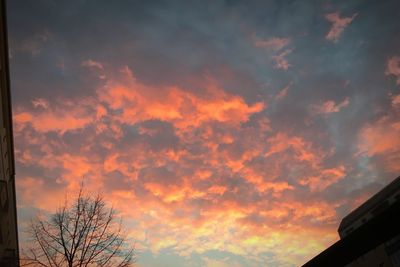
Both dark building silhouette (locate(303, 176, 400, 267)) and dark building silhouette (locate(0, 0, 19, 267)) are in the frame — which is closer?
dark building silhouette (locate(303, 176, 400, 267))

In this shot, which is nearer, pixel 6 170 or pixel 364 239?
pixel 364 239

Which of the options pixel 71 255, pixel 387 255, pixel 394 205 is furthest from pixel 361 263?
pixel 394 205

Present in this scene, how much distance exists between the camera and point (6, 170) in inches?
812

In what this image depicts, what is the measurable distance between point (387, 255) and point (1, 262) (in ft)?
125

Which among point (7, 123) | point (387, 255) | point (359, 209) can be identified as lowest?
point (387, 255)

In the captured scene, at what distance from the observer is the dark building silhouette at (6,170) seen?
15.5 metres

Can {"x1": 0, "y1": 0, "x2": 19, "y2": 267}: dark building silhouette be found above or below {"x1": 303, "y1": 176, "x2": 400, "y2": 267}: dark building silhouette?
above

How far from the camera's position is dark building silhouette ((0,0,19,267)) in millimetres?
15536

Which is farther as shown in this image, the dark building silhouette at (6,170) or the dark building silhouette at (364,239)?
the dark building silhouette at (6,170)

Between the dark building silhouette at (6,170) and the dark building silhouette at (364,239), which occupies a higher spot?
the dark building silhouette at (6,170)

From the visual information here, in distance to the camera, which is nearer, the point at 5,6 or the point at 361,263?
the point at 5,6

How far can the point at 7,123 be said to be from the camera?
18.6m

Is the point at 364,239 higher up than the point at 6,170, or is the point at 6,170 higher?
the point at 6,170

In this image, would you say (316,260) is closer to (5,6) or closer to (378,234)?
(378,234)
